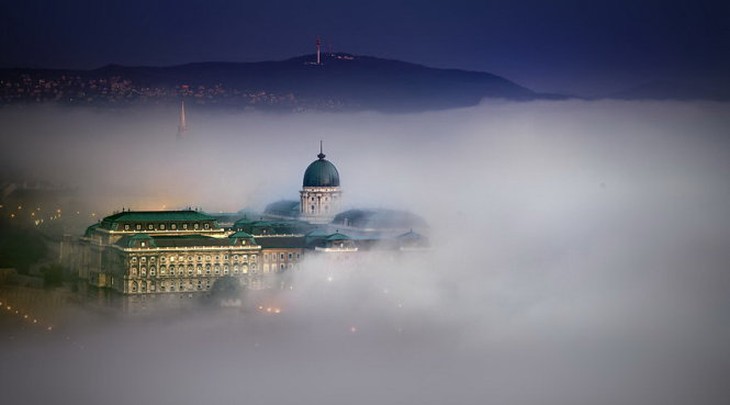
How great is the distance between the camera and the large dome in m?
30.1

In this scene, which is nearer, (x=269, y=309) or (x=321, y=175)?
(x=269, y=309)

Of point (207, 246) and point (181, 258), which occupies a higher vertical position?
point (207, 246)

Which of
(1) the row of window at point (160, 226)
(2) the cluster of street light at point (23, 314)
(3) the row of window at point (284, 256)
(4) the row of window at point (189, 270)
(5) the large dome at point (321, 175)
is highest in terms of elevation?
(5) the large dome at point (321, 175)

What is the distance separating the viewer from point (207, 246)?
90.6ft

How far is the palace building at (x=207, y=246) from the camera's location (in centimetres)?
2719

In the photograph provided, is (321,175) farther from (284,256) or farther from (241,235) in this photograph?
(241,235)

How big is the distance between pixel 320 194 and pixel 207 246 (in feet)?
10.7

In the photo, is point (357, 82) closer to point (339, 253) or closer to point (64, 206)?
point (339, 253)

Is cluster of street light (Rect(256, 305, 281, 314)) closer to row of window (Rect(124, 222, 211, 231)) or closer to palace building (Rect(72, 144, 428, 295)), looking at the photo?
palace building (Rect(72, 144, 428, 295))

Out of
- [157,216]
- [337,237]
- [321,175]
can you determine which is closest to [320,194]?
[321,175]

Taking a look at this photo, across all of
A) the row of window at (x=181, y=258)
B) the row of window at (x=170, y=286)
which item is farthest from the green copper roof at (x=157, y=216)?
the row of window at (x=170, y=286)

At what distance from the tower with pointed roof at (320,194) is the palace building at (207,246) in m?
0.65

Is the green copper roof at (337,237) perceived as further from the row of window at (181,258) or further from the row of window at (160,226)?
the row of window at (160,226)

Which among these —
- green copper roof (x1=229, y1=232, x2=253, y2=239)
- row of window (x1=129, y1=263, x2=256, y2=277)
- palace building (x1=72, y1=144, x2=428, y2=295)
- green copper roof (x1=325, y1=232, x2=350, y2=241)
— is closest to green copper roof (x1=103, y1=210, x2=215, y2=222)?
palace building (x1=72, y1=144, x2=428, y2=295)
